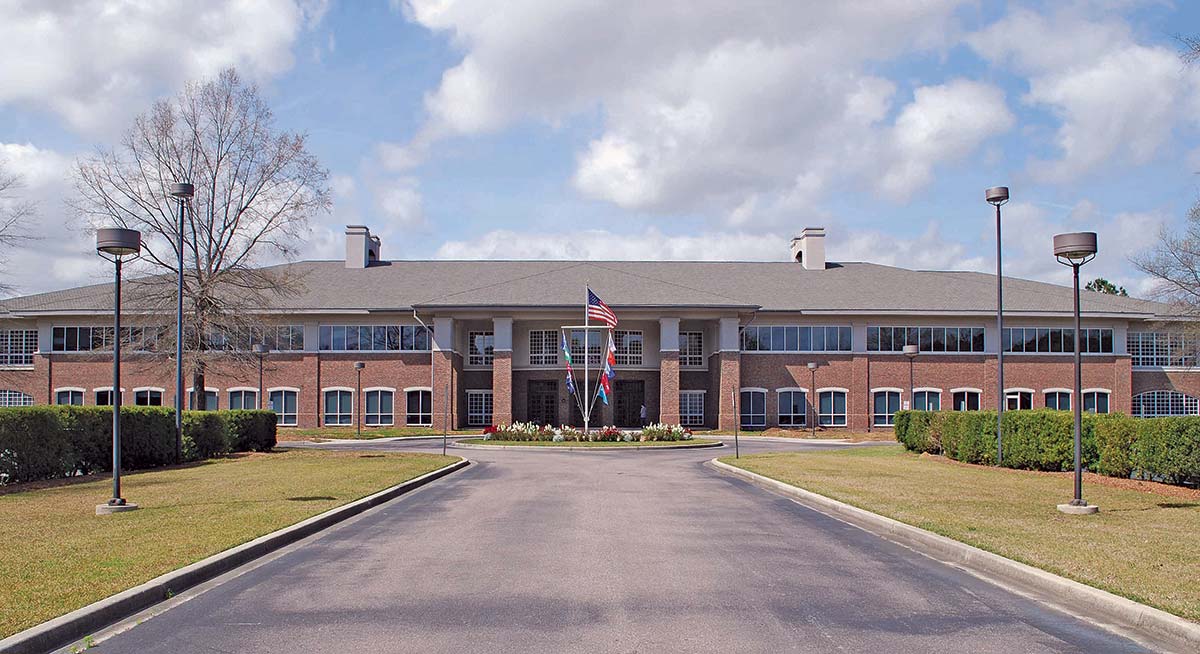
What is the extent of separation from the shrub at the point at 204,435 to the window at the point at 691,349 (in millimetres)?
27455

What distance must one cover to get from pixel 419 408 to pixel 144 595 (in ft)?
139

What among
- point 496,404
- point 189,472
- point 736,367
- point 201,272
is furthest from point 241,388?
point 189,472

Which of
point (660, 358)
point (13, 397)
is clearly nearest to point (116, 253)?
point (660, 358)

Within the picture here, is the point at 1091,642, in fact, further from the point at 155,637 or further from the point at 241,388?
the point at 241,388

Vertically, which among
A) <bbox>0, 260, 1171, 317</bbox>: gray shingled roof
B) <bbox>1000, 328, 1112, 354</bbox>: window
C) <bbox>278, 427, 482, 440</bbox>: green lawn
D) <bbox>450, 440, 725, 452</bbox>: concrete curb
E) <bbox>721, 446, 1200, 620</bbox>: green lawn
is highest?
<bbox>0, 260, 1171, 317</bbox>: gray shingled roof

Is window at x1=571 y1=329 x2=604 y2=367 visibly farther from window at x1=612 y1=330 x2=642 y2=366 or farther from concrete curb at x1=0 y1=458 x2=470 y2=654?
concrete curb at x1=0 y1=458 x2=470 y2=654

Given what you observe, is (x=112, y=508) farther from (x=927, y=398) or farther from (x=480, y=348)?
(x=927, y=398)

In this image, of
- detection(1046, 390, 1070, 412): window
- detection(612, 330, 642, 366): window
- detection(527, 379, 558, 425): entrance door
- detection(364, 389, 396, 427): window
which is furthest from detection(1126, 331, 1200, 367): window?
detection(364, 389, 396, 427): window

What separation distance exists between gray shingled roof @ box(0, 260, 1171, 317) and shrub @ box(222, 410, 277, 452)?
15.0 metres

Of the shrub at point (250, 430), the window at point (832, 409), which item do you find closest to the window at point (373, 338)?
Result: the shrub at point (250, 430)

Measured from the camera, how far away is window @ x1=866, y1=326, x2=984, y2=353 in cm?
5012

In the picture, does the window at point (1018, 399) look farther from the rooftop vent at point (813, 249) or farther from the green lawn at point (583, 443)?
the green lawn at point (583, 443)

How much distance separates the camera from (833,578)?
930cm

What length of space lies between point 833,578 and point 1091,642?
8.69 ft
